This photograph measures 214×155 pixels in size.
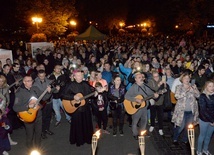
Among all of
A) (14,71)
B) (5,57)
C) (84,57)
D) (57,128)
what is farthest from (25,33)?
(57,128)

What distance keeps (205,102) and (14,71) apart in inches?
268

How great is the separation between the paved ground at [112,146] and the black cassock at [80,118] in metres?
0.23

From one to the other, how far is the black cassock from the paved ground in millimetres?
228

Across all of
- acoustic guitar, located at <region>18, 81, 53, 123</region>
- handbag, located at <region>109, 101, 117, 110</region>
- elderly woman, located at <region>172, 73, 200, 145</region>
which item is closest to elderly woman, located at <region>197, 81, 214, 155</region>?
elderly woman, located at <region>172, 73, 200, 145</region>

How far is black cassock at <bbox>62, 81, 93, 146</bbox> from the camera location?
284 inches

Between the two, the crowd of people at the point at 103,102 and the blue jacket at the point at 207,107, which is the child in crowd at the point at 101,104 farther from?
the blue jacket at the point at 207,107

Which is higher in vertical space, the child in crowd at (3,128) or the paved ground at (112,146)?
the child in crowd at (3,128)

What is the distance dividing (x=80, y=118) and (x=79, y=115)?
90mm

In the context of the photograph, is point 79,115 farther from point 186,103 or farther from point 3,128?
point 186,103

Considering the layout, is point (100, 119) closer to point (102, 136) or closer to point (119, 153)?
point (102, 136)

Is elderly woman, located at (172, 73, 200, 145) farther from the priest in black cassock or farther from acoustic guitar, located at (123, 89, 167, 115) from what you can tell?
the priest in black cassock

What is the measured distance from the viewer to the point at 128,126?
9055 mm

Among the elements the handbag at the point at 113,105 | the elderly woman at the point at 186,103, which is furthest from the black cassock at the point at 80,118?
the elderly woman at the point at 186,103

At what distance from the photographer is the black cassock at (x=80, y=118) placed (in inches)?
284
